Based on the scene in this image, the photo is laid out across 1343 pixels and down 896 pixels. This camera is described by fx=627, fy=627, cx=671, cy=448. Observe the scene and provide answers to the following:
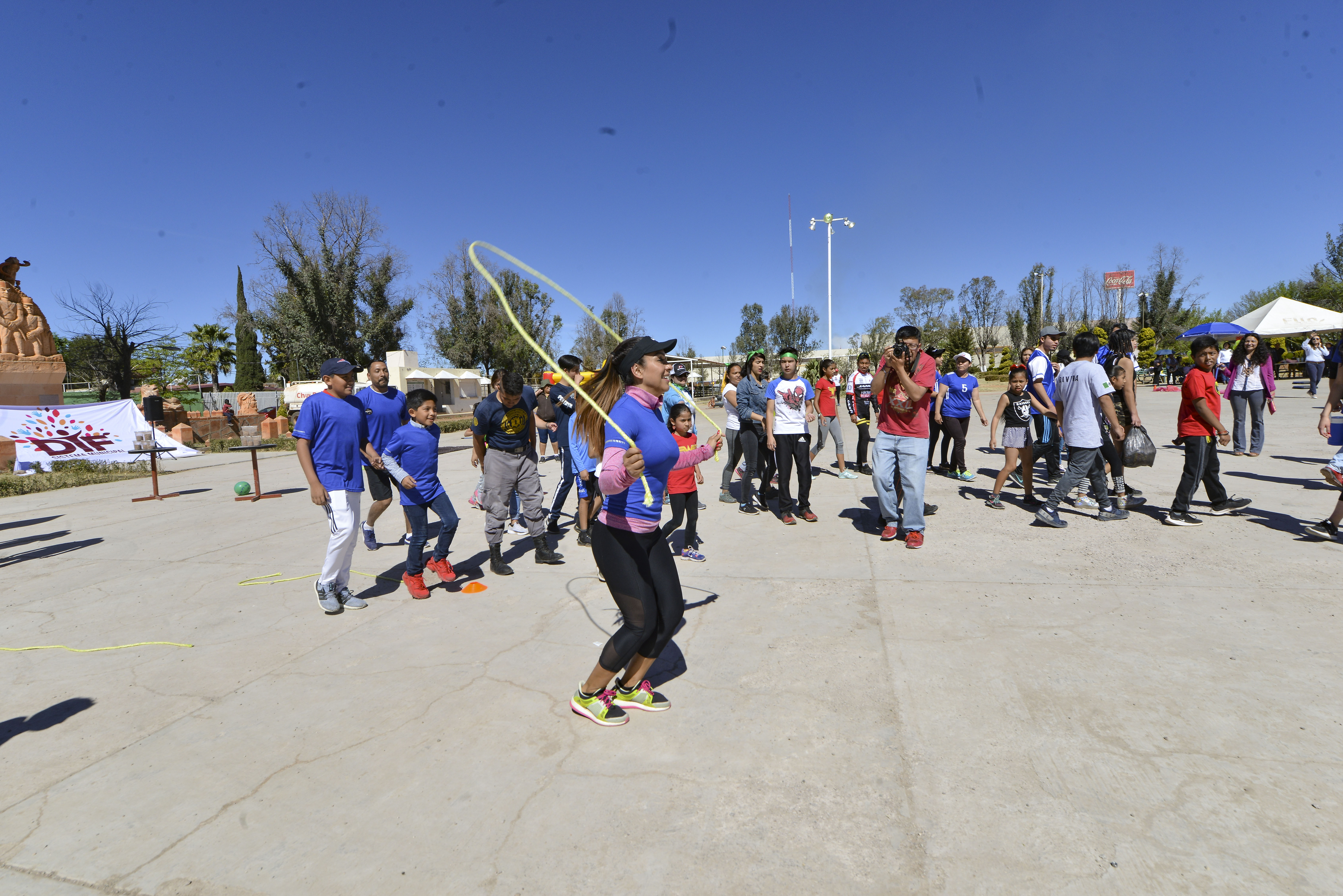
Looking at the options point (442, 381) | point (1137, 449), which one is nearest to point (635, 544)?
point (1137, 449)

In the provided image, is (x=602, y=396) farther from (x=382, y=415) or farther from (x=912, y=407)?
(x=382, y=415)

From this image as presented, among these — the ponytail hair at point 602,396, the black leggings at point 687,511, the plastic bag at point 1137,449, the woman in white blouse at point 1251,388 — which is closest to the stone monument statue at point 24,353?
the black leggings at point 687,511

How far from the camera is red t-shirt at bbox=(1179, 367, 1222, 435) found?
6000 mm

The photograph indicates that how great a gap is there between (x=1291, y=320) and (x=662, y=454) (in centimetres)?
2381

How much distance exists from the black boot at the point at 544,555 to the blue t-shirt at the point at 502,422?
35.6 inches

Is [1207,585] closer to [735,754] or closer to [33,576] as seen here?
[735,754]

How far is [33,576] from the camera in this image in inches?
232

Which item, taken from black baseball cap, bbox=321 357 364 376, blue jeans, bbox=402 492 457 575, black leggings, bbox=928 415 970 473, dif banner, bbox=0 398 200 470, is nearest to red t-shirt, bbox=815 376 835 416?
black leggings, bbox=928 415 970 473

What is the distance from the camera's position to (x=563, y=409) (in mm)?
6742

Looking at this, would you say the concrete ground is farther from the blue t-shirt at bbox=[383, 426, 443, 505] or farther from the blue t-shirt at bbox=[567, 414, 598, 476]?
the blue t-shirt at bbox=[567, 414, 598, 476]

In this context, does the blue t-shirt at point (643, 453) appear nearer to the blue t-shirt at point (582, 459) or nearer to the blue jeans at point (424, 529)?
the blue t-shirt at point (582, 459)

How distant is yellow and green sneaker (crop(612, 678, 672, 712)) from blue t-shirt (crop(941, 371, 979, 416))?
7.05m

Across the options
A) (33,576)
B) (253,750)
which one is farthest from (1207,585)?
(33,576)

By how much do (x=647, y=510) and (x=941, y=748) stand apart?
1636 mm
